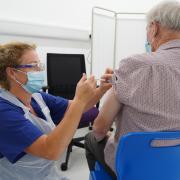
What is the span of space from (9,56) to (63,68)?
5.55 feet

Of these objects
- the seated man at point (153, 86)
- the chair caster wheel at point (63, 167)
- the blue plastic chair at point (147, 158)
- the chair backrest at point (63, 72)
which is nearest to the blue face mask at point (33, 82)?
the seated man at point (153, 86)

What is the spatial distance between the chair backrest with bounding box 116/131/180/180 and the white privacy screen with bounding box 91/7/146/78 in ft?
9.25

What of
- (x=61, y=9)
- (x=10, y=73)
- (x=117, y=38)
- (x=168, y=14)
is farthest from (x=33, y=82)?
(x=117, y=38)

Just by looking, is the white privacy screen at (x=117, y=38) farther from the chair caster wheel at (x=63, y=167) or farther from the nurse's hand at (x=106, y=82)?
the nurse's hand at (x=106, y=82)

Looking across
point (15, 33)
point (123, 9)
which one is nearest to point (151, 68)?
point (15, 33)

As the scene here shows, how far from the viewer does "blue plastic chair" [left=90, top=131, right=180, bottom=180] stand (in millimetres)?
1013

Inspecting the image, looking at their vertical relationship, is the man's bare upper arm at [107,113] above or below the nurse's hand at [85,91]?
below

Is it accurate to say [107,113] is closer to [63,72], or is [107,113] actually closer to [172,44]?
[172,44]

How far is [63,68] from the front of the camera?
2.92 m

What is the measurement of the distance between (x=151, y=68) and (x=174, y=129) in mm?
271

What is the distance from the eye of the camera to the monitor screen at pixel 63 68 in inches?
112

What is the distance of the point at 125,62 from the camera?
1.14 metres

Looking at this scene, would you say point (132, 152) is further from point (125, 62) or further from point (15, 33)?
point (15, 33)

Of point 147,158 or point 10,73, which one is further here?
point 10,73
